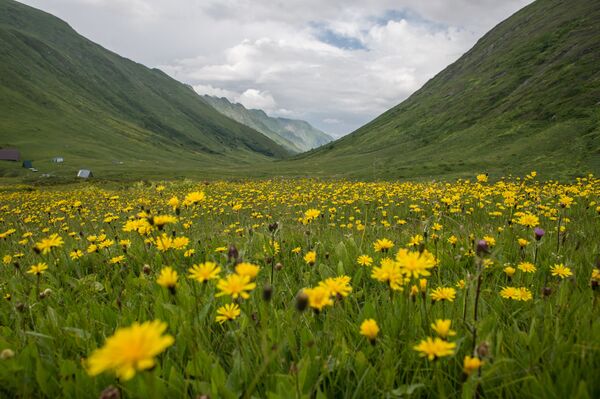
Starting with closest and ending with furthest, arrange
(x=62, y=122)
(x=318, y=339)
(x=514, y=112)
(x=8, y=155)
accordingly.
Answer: (x=318, y=339) < (x=514, y=112) < (x=8, y=155) < (x=62, y=122)

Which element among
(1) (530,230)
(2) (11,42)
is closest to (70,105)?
(2) (11,42)

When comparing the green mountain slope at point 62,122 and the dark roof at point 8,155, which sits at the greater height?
the green mountain slope at point 62,122

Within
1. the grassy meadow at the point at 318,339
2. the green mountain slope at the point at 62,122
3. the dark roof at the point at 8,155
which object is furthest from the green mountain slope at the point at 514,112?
the dark roof at the point at 8,155

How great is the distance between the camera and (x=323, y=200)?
384 inches

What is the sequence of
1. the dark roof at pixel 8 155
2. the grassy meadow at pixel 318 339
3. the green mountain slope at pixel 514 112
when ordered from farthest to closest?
the dark roof at pixel 8 155
the green mountain slope at pixel 514 112
the grassy meadow at pixel 318 339

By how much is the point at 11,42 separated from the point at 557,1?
232 meters

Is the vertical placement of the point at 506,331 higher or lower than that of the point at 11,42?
lower

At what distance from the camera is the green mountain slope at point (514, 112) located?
1244 inches

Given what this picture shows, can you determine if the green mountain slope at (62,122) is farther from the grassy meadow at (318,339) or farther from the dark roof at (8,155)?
the grassy meadow at (318,339)

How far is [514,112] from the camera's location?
53.2m

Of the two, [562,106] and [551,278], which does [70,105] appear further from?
[551,278]

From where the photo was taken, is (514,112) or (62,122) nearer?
(514,112)

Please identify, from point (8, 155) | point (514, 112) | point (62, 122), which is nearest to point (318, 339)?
point (514, 112)

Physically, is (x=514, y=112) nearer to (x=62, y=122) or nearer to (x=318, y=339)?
(x=318, y=339)
